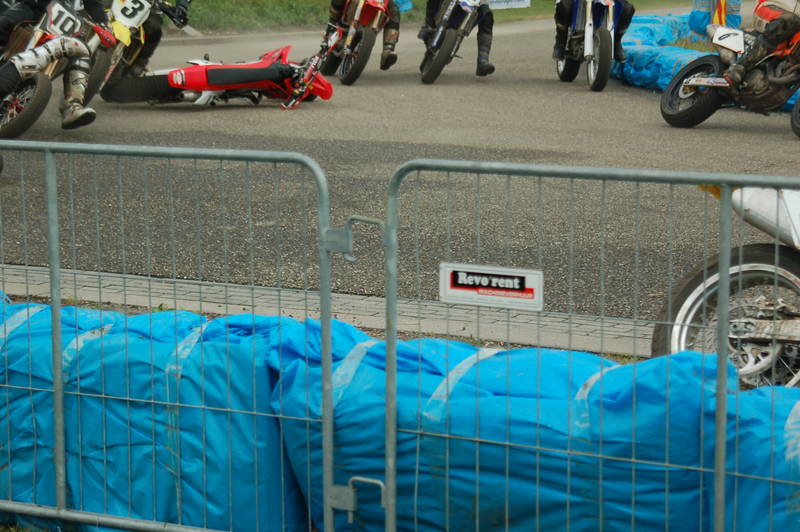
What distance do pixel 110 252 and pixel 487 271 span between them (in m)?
3.96

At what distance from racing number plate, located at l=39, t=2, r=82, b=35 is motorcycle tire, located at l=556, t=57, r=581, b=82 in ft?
→ 24.5

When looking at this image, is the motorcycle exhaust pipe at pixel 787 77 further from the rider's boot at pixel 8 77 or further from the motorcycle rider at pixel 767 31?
the rider's boot at pixel 8 77

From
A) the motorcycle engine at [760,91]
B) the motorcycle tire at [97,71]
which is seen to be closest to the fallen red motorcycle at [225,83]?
the motorcycle tire at [97,71]

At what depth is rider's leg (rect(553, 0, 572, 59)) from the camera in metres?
14.8

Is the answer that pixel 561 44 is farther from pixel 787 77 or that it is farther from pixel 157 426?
pixel 157 426

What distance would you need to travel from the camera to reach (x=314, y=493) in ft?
11.6

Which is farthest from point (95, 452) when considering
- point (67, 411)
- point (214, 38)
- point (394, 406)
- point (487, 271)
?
point (214, 38)

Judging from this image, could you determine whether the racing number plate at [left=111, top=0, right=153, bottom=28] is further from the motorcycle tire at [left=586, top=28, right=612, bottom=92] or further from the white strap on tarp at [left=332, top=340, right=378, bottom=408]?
the white strap on tarp at [left=332, top=340, right=378, bottom=408]

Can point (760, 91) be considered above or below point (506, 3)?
above

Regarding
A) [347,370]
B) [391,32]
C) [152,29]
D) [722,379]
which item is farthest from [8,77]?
[722,379]

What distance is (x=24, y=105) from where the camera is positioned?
9148 mm

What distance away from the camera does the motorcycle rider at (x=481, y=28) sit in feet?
50.0

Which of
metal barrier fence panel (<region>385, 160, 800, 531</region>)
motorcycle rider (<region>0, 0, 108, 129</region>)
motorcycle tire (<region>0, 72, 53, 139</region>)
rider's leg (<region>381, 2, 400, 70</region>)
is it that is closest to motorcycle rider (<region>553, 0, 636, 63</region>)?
rider's leg (<region>381, 2, 400, 70</region>)

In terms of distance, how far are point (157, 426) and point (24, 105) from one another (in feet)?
19.9
